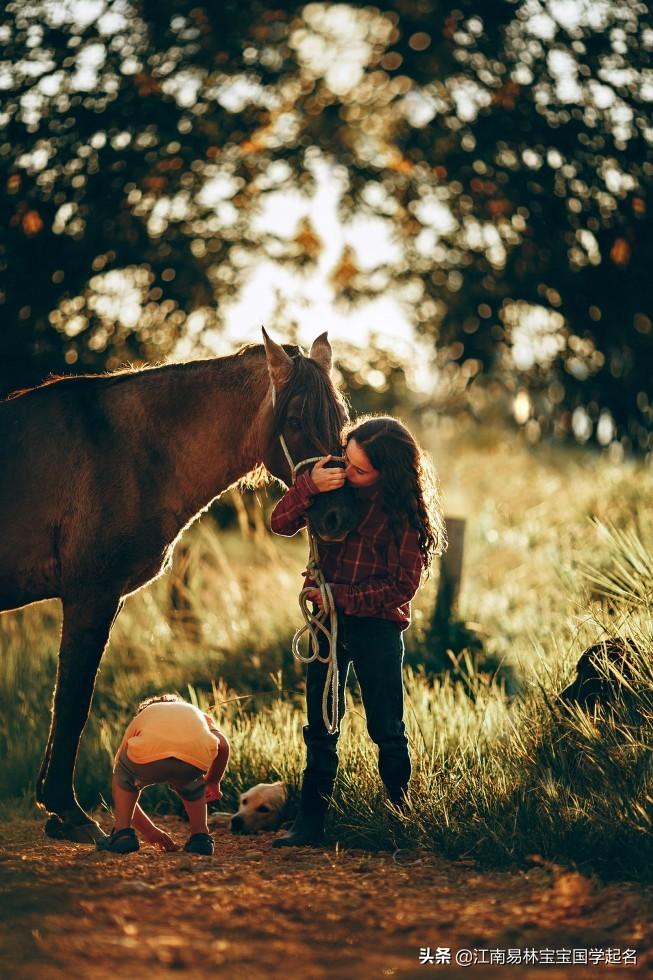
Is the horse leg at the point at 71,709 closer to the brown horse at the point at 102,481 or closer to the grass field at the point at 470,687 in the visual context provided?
the brown horse at the point at 102,481

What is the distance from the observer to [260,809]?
5.04 metres

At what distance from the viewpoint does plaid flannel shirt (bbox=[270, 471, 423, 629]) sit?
14.4 ft

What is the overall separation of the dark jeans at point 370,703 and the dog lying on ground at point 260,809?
56cm

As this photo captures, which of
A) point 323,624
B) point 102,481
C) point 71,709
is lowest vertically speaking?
point 71,709

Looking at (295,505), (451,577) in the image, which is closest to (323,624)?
(295,505)

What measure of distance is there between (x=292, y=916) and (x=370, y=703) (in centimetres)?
114

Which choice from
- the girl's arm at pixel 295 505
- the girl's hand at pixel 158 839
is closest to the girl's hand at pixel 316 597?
the girl's arm at pixel 295 505

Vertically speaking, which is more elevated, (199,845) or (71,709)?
(71,709)

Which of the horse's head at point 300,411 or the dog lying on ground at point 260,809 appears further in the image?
the dog lying on ground at point 260,809

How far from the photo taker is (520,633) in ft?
25.9

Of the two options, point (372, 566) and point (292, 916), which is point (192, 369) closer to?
point (372, 566)

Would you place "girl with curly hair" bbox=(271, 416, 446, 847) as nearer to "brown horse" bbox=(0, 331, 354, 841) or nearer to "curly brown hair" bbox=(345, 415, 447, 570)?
"curly brown hair" bbox=(345, 415, 447, 570)

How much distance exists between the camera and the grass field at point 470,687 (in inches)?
169

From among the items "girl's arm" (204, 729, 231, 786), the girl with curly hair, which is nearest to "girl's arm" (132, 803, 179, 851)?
"girl's arm" (204, 729, 231, 786)
